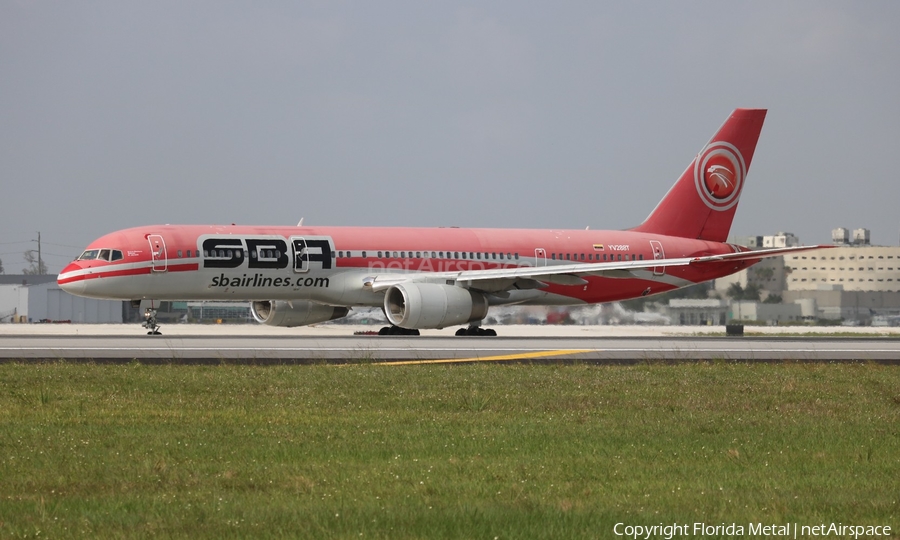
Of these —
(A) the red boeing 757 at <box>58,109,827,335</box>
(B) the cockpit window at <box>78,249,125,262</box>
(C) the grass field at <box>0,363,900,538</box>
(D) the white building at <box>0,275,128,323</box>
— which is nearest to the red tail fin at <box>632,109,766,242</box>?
(A) the red boeing 757 at <box>58,109,827,335</box>

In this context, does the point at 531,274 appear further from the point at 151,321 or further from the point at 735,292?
the point at 735,292

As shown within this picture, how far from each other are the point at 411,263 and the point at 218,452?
2782cm

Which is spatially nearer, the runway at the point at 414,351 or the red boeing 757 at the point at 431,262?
the runway at the point at 414,351

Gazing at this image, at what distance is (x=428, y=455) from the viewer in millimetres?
11266

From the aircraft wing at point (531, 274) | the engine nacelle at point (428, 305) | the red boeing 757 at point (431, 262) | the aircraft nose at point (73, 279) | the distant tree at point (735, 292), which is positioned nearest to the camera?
the aircraft nose at point (73, 279)

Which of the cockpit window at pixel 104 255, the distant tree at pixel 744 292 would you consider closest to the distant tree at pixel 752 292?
the distant tree at pixel 744 292

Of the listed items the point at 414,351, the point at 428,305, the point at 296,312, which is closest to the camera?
the point at 414,351

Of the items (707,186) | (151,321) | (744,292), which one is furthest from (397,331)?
(744,292)

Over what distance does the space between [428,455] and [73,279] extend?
26.4m

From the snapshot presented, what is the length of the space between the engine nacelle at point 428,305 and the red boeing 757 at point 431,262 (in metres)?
0.04

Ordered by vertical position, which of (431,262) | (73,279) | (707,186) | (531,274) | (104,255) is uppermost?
(707,186)

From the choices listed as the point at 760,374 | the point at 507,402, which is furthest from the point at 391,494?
the point at 760,374

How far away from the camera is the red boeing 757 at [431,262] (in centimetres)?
3534

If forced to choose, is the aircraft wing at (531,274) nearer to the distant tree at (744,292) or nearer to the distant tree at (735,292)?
the distant tree at (735,292)
